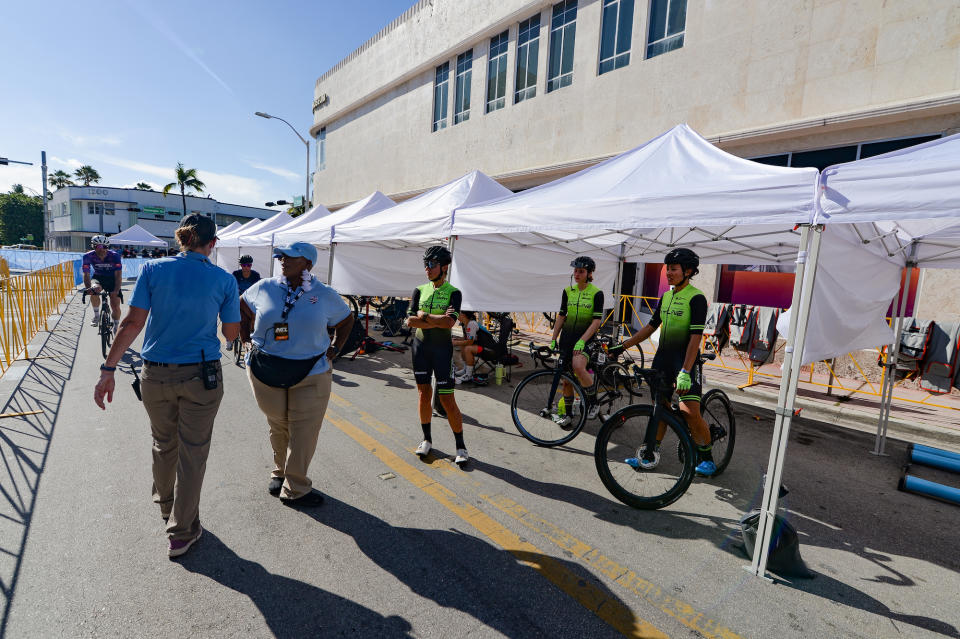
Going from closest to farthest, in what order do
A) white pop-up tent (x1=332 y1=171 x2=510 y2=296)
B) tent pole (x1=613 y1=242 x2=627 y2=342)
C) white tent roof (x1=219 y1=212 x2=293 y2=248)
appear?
white pop-up tent (x1=332 y1=171 x2=510 y2=296), tent pole (x1=613 y1=242 x2=627 y2=342), white tent roof (x1=219 y1=212 x2=293 y2=248)

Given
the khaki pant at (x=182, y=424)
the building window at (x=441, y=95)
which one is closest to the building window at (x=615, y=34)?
the building window at (x=441, y=95)

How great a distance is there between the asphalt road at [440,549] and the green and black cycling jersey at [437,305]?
3.85 ft

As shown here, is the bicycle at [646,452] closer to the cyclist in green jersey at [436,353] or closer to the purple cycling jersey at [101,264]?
the cyclist in green jersey at [436,353]

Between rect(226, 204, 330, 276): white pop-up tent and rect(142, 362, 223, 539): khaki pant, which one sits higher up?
rect(226, 204, 330, 276): white pop-up tent

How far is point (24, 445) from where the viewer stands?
4281 mm

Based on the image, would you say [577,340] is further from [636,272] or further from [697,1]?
[697,1]

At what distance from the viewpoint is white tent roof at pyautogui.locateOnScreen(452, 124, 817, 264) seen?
11.0ft

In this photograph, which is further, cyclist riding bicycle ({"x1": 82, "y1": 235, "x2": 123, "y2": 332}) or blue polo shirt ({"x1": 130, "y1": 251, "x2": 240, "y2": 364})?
cyclist riding bicycle ({"x1": 82, "y1": 235, "x2": 123, "y2": 332})

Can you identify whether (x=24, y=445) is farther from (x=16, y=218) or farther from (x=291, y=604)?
(x=16, y=218)

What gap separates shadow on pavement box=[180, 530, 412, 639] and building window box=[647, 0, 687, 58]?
13962mm

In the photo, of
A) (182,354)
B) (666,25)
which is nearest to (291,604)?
(182,354)

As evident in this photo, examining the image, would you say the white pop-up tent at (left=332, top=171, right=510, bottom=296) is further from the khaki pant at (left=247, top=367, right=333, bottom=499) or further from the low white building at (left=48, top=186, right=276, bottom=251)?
the low white building at (left=48, top=186, right=276, bottom=251)

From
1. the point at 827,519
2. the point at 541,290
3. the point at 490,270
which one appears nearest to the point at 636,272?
the point at 541,290

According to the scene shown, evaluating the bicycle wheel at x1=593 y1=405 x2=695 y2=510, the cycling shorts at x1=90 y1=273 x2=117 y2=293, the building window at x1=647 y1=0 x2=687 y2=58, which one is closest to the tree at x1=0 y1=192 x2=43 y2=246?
the cycling shorts at x1=90 y1=273 x2=117 y2=293
